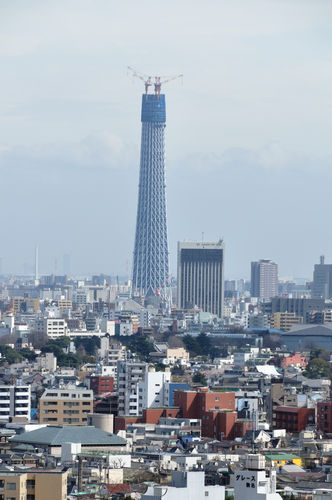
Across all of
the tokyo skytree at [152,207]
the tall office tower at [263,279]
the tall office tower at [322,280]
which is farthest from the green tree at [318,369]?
the tall office tower at [263,279]

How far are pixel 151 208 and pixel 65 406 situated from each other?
73.3 m

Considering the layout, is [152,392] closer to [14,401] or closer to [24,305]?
[14,401]

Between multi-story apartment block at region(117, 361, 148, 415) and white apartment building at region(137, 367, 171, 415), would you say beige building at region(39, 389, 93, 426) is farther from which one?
white apartment building at region(137, 367, 171, 415)

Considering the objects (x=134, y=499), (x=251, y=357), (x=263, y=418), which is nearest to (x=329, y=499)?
(x=134, y=499)

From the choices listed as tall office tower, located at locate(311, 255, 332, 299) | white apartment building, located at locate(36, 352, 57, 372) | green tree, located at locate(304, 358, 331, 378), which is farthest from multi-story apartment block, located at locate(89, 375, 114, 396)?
tall office tower, located at locate(311, 255, 332, 299)

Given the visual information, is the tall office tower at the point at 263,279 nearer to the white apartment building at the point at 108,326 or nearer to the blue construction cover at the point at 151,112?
the blue construction cover at the point at 151,112

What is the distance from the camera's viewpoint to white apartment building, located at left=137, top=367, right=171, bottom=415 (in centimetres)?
3941

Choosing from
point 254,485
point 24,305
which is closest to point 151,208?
point 24,305

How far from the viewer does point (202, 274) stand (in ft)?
354

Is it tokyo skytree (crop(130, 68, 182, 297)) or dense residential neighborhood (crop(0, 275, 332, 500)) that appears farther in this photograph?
tokyo skytree (crop(130, 68, 182, 297))

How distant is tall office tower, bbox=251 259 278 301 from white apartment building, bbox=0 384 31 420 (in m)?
96.9

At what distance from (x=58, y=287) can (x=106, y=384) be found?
96669 mm

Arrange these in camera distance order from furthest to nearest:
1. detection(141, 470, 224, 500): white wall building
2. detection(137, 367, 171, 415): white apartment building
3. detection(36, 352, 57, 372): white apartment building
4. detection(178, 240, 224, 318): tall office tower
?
detection(178, 240, 224, 318): tall office tower, detection(36, 352, 57, 372): white apartment building, detection(137, 367, 171, 415): white apartment building, detection(141, 470, 224, 500): white wall building

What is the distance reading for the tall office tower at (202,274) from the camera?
351 ft
